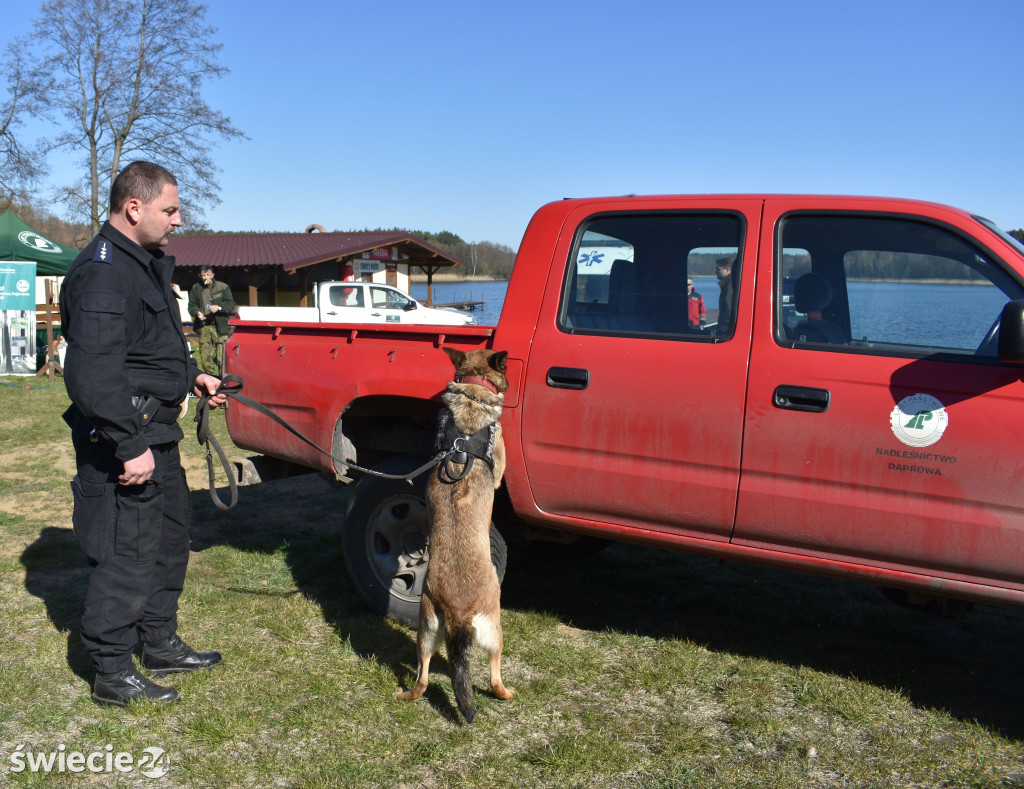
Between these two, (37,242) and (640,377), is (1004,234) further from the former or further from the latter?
(37,242)

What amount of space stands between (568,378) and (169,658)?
7.12 ft

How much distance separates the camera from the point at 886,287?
3.29 m

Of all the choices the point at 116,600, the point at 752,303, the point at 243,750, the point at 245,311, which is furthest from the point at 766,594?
the point at 245,311

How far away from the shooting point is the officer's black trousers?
321 cm

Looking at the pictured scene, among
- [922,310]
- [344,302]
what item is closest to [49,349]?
[344,302]

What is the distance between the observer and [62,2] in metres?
29.6

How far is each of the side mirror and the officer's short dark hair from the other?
3.08 m

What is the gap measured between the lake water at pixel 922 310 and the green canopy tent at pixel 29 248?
16040 millimetres

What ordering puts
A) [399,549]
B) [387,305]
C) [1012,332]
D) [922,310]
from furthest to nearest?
[387,305] → [399,549] → [922,310] → [1012,332]

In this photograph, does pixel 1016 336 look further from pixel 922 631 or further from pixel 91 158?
pixel 91 158

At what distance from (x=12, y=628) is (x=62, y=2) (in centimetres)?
3304

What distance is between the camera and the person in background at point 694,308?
342 centimetres

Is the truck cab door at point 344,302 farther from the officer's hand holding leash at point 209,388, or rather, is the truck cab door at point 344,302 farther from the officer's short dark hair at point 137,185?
the officer's short dark hair at point 137,185

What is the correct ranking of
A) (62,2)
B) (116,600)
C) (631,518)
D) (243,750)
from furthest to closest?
(62,2) < (631,518) < (116,600) < (243,750)
